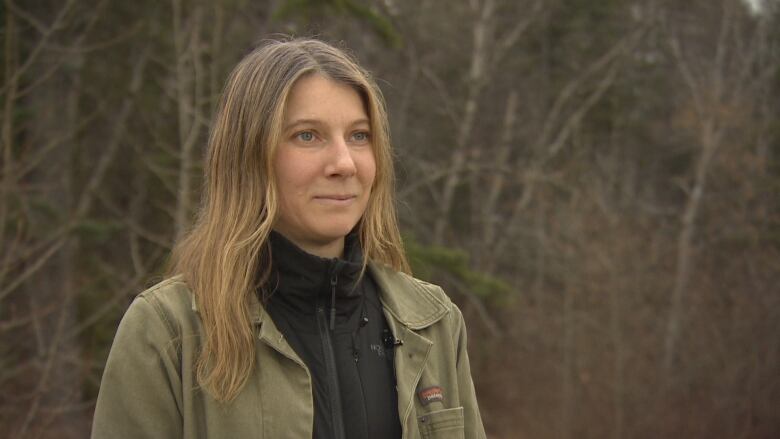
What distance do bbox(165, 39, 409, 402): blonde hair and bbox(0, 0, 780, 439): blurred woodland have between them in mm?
3690

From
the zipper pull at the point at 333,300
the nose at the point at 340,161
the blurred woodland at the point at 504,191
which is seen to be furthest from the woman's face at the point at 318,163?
the blurred woodland at the point at 504,191

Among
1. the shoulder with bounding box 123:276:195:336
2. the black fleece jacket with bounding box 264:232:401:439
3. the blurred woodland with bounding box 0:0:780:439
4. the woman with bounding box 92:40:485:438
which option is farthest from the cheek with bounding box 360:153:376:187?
the blurred woodland with bounding box 0:0:780:439

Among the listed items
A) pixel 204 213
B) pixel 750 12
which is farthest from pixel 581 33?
pixel 204 213

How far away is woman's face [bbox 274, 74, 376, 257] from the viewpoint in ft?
6.79

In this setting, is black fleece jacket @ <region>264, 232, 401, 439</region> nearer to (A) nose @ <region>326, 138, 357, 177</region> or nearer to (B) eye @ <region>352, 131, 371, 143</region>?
(A) nose @ <region>326, 138, 357, 177</region>

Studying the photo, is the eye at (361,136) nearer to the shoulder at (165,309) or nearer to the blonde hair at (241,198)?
the blonde hair at (241,198)

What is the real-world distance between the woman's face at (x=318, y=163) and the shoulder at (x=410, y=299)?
251 mm

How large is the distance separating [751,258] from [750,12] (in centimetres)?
660

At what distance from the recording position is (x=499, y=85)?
626 inches

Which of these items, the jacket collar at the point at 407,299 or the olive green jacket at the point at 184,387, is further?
the jacket collar at the point at 407,299

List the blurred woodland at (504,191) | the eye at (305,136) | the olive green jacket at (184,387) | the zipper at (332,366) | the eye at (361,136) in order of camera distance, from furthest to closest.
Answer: the blurred woodland at (504,191)
the eye at (361,136)
the eye at (305,136)
the zipper at (332,366)
the olive green jacket at (184,387)

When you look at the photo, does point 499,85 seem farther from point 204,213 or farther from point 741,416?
point 204,213

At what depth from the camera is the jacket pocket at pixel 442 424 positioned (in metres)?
2.14

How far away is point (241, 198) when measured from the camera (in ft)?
6.83
